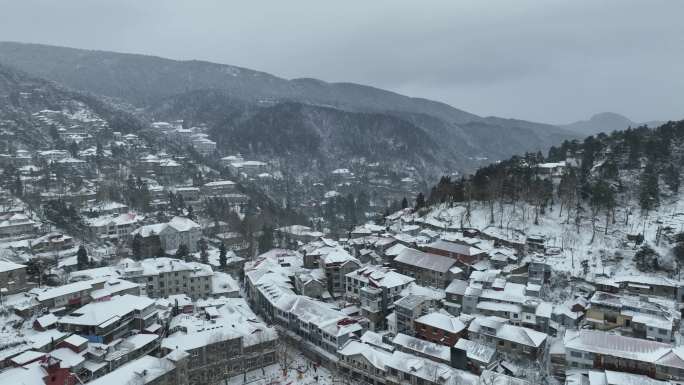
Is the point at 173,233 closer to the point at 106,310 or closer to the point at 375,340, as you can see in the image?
the point at 106,310

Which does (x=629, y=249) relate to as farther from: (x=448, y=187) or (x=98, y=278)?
Answer: (x=98, y=278)

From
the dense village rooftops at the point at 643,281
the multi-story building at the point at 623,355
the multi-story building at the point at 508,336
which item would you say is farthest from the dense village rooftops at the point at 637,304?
the multi-story building at the point at 508,336

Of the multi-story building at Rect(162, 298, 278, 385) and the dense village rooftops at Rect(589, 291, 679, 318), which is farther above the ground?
the dense village rooftops at Rect(589, 291, 679, 318)

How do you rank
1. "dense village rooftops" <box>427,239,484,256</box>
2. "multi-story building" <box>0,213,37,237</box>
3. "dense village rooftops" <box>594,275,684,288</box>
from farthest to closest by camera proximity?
"multi-story building" <box>0,213,37,237</box> < "dense village rooftops" <box>427,239,484,256</box> < "dense village rooftops" <box>594,275,684,288</box>

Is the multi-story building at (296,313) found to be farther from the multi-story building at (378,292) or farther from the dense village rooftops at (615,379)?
the dense village rooftops at (615,379)

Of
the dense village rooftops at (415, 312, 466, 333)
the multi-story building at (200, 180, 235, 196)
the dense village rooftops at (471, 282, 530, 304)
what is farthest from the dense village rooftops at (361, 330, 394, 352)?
the multi-story building at (200, 180, 235, 196)

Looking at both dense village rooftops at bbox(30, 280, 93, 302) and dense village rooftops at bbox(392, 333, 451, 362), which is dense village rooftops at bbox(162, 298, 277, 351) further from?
dense village rooftops at bbox(392, 333, 451, 362)

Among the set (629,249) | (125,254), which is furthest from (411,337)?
(125,254)

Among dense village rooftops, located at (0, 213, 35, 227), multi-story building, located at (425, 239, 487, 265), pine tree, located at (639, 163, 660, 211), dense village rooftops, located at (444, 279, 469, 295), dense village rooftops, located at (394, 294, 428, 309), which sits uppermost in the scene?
pine tree, located at (639, 163, 660, 211)
